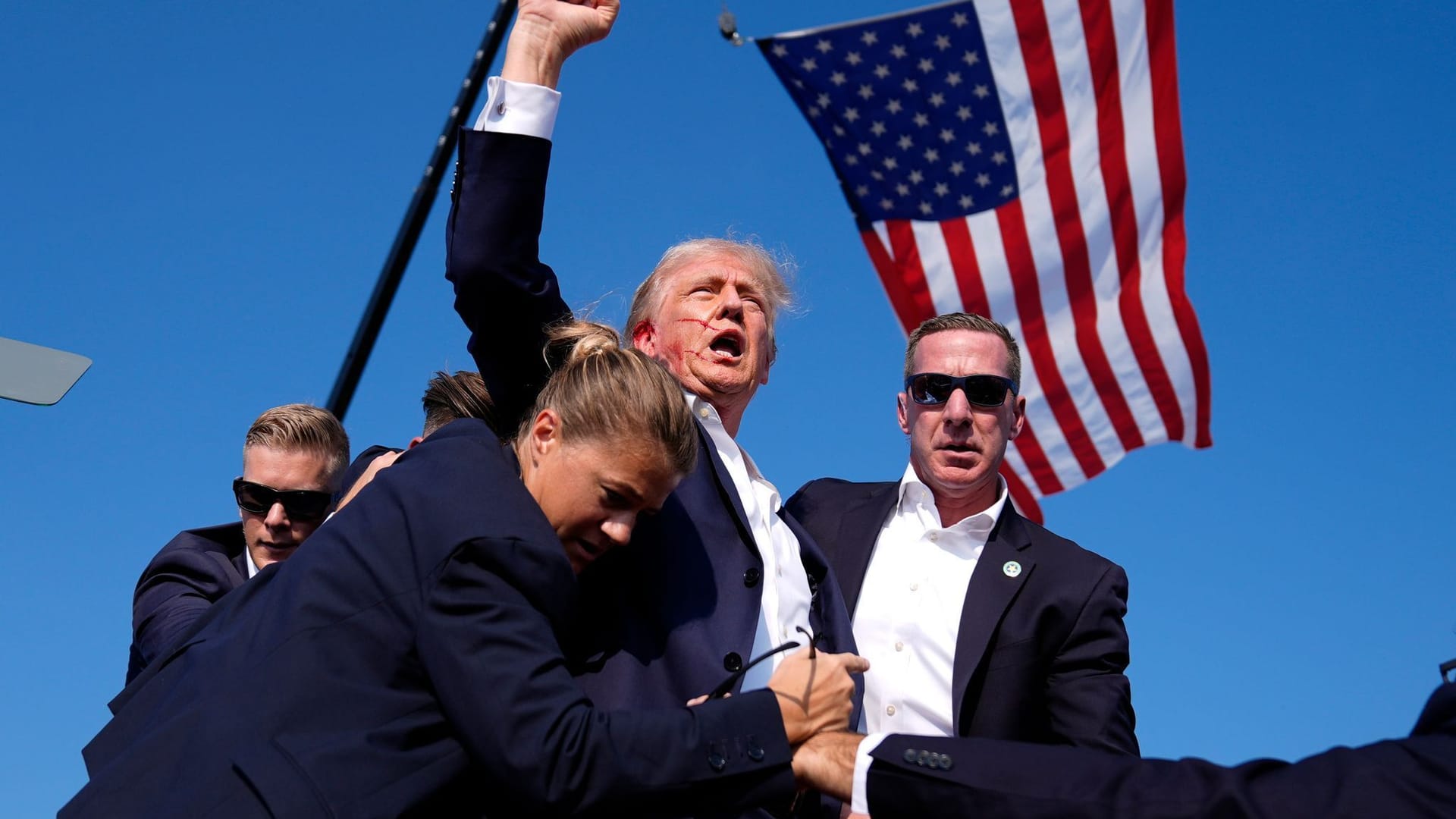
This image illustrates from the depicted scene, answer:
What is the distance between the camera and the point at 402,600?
275 centimetres

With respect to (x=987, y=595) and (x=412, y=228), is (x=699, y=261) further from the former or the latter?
(x=412, y=228)

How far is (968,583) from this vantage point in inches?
183

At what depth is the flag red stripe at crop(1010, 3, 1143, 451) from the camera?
982cm

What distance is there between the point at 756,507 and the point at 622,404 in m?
0.80

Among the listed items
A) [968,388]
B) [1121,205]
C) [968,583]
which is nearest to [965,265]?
[1121,205]

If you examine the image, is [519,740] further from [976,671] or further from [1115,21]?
[1115,21]

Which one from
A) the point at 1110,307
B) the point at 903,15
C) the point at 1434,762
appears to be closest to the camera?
the point at 1434,762

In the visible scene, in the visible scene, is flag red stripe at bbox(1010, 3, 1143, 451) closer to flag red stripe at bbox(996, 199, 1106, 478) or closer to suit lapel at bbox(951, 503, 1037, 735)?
flag red stripe at bbox(996, 199, 1106, 478)

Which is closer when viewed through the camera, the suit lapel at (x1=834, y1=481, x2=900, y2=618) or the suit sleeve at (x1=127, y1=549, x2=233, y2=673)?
the suit sleeve at (x1=127, y1=549, x2=233, y2=673)

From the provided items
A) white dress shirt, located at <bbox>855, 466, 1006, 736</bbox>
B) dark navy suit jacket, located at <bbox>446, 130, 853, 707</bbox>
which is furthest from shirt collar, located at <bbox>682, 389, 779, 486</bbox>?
white dress shirt, located at <bbox>855, 466, 1006, 736</bbox>

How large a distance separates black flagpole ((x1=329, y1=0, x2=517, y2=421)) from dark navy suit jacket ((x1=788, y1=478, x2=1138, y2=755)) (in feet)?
11.3

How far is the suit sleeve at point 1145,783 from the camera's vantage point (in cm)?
259

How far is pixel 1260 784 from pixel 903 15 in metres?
7.73

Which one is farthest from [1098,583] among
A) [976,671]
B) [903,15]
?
[903,15]
